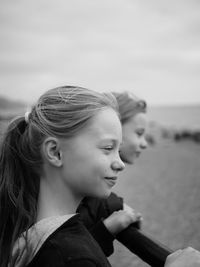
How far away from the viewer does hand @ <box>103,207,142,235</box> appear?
1204 millimetres

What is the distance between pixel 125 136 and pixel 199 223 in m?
2.02

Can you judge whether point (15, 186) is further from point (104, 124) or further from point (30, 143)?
point (104, 124)

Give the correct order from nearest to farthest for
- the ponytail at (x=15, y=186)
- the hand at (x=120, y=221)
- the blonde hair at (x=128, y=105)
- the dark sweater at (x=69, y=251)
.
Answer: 1. the dark sweater at (x=69, y=251)
2. the ponytail at (x=15, y=186)
3. the hand at (x=120, y=221)
4. the blonde hair at (x=128, y=105)

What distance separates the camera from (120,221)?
4.02 feet

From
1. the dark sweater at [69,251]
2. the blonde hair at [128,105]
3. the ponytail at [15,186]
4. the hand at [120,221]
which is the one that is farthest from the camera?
the blonde hair at [128,105]

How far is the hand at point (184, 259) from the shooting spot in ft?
2.74

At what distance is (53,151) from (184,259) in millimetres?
430

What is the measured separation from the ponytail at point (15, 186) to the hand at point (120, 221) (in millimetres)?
327

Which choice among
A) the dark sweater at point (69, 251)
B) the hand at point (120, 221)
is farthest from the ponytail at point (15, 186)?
the hand at point (120, 221)

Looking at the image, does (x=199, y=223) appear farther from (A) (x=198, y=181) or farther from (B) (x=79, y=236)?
(B) (x=79, y=236)

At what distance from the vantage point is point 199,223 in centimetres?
367

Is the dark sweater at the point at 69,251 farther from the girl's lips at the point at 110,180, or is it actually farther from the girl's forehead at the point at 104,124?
the girl's forehead at the point at 104,124

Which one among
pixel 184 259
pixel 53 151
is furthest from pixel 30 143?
pixel 184 259

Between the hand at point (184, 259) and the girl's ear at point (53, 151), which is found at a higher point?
the girl's ear at point (53, 151)
